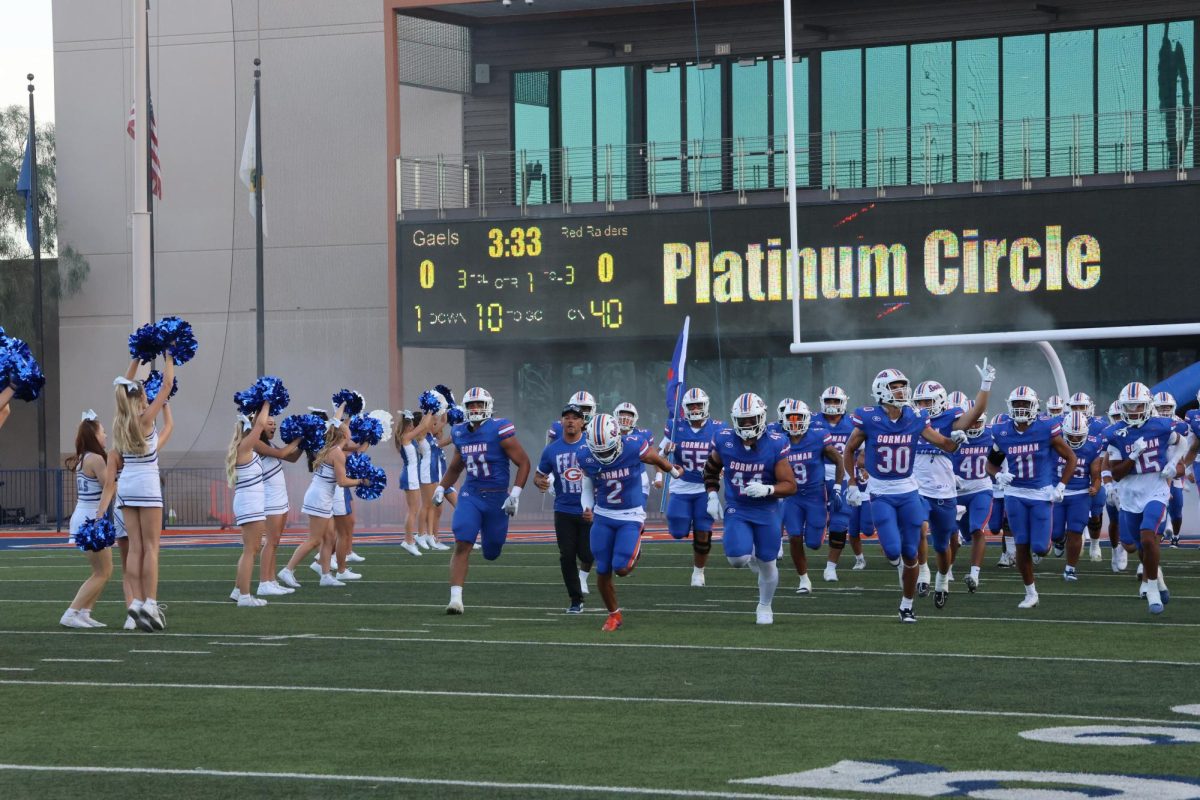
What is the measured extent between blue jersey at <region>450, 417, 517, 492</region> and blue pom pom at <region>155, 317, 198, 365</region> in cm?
219

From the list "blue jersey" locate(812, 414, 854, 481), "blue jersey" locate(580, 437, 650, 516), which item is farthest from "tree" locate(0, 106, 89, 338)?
"blue jersey" locate(580, 437, 650, 516)

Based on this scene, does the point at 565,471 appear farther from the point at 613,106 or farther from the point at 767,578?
the point at 613,106

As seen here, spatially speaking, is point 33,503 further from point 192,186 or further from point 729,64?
point 729,64

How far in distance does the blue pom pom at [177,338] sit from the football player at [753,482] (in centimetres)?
367

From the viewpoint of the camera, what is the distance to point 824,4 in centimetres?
2927

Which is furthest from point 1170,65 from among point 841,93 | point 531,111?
point 531,111

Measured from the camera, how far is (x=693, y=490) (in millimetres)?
17328

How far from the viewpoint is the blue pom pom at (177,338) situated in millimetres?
12680

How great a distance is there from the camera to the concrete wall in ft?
107

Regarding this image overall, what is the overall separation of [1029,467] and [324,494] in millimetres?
6182

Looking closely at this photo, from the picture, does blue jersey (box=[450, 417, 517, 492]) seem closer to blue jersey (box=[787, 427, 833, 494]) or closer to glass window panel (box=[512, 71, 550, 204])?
blue jersey (box=[787, 427, 833, 494])

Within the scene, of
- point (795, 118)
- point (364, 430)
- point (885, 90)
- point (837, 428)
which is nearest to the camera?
point (364, 430)

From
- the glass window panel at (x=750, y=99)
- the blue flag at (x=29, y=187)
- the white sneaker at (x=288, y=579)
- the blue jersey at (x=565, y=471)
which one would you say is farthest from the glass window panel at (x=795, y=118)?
the blue jersey at (x=565, y=471)

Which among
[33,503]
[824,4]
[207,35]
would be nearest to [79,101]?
[207,35]
